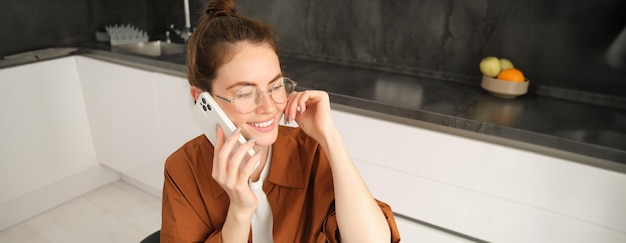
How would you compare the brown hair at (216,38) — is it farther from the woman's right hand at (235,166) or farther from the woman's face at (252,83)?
the woman's right hand at (235,166)

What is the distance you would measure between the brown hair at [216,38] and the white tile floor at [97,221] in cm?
149

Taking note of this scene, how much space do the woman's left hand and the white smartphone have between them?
0.53 feet

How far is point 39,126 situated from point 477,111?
2049 millimetres

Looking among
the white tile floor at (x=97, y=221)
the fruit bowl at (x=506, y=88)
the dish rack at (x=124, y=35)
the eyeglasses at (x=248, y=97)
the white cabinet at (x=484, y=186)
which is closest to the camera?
the eyeglasses at (x=248, y=97)

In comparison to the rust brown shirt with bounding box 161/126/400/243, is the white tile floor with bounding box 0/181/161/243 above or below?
below

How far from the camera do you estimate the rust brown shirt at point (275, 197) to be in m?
0.99

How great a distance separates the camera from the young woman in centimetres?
94

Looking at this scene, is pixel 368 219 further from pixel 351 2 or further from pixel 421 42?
pixel 351 2

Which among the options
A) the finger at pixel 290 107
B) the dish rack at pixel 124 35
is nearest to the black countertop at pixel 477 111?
the dish rack at pixel 124 35

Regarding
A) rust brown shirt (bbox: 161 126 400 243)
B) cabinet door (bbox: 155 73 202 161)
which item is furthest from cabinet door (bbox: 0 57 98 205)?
rust brown shirt (bbox: 161 126 400 243)

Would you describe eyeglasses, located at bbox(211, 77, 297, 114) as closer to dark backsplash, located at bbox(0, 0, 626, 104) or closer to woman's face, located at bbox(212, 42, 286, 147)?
woman's face, located at bbox(212, 42, 286, 147)

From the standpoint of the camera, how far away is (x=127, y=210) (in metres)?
2.41

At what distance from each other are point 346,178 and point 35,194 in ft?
6.71

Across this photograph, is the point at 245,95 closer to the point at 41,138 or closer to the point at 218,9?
the point at 218,9
